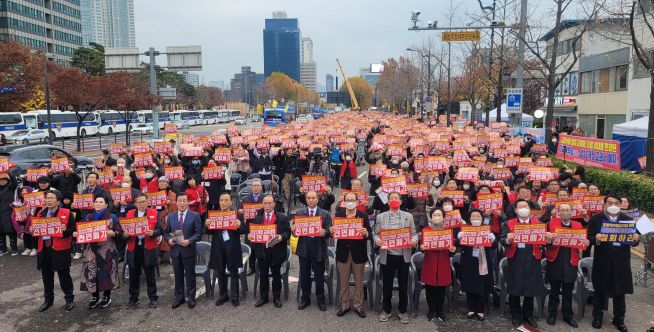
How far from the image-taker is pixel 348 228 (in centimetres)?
682

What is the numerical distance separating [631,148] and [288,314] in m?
17.0

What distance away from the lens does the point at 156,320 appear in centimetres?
718

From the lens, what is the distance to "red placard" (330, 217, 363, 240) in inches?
268

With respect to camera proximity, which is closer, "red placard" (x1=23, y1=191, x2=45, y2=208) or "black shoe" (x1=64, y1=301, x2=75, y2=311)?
"black shoe" (x1=64, y1=301, x2=75, y2=311)

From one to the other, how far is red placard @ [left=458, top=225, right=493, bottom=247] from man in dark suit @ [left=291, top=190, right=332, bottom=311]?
1.85 m

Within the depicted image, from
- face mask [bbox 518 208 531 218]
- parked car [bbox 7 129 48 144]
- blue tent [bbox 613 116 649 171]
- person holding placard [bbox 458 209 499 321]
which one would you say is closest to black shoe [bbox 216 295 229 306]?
person holding placard [bbox 458 209 499 321]

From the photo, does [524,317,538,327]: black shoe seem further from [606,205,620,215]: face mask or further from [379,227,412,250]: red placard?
[379,227,412,250]: red placard

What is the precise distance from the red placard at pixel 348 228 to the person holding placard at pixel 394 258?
280 mm

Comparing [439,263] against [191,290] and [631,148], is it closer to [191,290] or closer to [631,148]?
[191,290]

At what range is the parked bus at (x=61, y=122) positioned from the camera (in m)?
44.4

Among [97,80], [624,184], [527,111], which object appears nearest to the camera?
[624,184]

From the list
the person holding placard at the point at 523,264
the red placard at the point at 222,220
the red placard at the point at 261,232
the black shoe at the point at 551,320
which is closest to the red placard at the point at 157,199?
the red placard at the point at 222,220

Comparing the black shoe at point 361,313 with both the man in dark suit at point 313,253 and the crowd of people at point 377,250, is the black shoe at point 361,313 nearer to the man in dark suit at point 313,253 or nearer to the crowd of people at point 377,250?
the crowd of people at point 377,250

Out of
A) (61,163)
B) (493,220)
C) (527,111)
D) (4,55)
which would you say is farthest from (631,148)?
(4,55)
